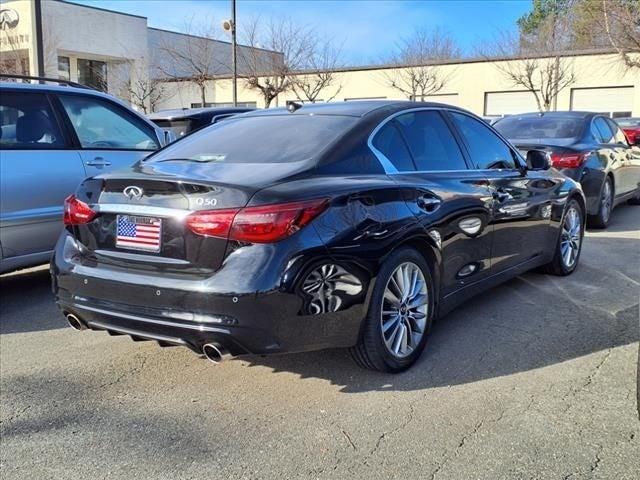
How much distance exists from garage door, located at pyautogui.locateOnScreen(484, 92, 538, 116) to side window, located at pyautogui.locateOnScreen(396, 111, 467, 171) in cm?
3091

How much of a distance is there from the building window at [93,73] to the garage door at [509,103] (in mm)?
21218

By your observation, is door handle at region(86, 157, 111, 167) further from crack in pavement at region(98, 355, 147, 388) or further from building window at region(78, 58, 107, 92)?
building window at region(78, 58, 107, 92)

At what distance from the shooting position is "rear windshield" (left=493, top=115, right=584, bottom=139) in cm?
871

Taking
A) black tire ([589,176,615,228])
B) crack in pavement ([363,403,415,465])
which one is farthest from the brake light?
crack in pavement ([363,403,415,465])

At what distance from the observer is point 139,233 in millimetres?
3340

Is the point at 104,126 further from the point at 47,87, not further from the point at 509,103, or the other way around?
the point at 509,103

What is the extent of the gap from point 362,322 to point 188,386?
1.09m

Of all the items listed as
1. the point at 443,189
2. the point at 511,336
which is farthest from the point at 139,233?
the point at 511,336

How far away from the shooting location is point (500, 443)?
299 cm

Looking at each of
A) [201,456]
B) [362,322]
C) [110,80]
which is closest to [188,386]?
[201,456]

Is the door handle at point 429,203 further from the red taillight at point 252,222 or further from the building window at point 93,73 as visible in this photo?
the building window at point 93,73

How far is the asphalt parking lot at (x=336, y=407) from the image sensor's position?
287 centimetres

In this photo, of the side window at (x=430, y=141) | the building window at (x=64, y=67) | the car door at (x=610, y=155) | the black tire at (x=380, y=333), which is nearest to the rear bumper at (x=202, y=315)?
the black tire at (x=380, y=333)

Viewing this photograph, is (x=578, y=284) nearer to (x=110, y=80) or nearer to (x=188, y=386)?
(x=188, y=386)
